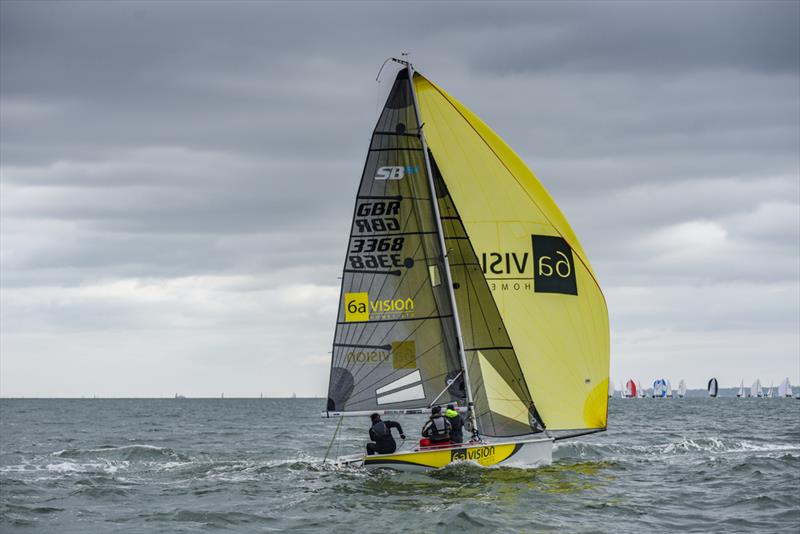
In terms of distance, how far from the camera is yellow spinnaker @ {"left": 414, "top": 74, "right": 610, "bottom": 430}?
977 inches

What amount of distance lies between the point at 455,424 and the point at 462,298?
323 centimetres

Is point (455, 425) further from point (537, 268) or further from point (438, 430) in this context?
point (537, 268)

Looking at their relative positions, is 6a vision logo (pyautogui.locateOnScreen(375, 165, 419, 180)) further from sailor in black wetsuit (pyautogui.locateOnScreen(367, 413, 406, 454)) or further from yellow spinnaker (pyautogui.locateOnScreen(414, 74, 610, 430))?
sailor in black wetsuit (pyautogui.locateOnScreen(367, 413, 406, 454))

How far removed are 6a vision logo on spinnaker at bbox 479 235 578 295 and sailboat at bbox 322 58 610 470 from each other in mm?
24

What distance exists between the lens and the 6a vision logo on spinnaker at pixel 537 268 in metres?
24.9

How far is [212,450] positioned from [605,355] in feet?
60.4

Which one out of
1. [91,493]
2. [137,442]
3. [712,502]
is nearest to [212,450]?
[137,442]

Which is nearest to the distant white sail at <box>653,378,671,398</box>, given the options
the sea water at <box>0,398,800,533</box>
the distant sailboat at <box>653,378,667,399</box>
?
the distant sailboat at <box>653,378,667,399</box>

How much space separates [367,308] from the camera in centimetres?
2339

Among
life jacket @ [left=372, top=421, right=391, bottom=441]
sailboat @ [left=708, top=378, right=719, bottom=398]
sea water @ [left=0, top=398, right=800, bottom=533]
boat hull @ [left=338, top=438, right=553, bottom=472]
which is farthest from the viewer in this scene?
sailboat @ [left=708, top=378, right=719, bottom=398]

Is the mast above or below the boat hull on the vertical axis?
above

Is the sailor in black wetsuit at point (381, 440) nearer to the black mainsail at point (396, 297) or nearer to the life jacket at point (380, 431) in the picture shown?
the life jacket at point (380, 431)

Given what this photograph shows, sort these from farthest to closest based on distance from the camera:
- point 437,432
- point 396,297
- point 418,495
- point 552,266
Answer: point 552,266, point 396,297, point 437,432, point 418,495

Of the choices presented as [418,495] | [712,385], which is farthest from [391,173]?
[712,385]
